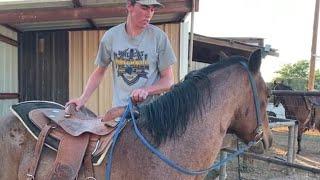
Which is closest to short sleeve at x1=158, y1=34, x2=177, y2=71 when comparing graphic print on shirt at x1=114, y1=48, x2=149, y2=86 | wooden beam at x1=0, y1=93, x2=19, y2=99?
graphic print on shirt at x1=114, y1=48, x2=149, y2=86

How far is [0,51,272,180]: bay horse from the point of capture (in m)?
2.19

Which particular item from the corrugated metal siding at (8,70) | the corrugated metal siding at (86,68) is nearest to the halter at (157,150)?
the corrugated metal siding at (86,68)

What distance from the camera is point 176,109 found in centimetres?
222

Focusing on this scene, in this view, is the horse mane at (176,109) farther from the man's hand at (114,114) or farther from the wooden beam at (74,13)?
the wooden beam at (74,13)

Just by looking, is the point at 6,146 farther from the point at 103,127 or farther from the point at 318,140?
the point at 318,140

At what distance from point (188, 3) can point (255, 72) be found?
10.4ft

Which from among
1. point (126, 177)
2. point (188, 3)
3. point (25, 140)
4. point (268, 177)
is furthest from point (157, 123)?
point (268, 177)

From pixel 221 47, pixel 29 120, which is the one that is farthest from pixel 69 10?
pixel 221 47

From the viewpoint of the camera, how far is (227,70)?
2.36 m

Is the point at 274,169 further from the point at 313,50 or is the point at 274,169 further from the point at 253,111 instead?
the point at 313,50

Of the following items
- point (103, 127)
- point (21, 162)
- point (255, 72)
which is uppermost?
point (255, 72)

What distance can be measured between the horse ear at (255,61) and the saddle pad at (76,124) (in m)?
0.89

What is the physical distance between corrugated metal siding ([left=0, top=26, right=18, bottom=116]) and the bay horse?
451 centimetres

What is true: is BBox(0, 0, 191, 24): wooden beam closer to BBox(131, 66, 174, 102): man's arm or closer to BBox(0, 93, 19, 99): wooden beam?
BBox(0, 93, 19, 99): wooden beam
